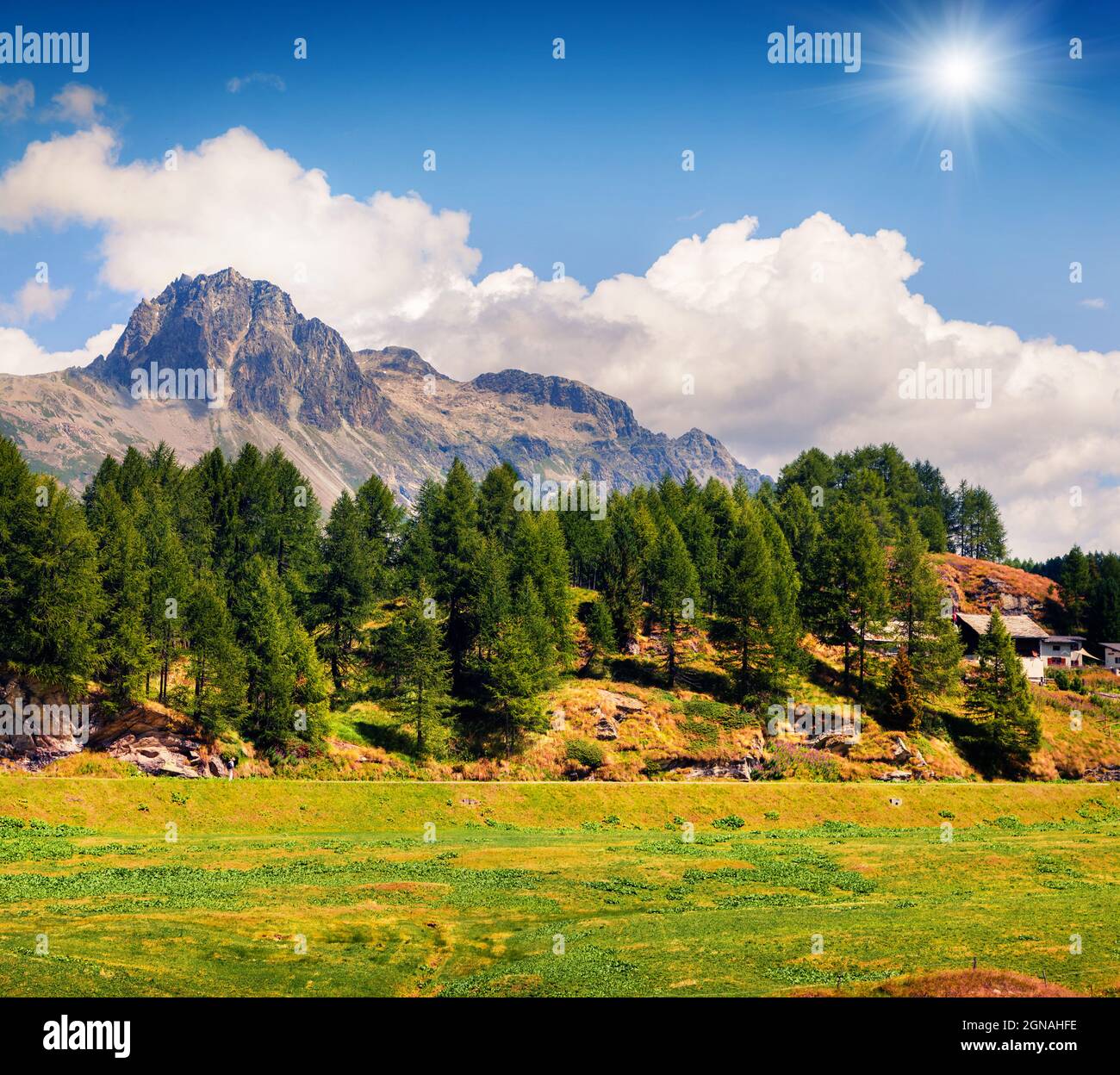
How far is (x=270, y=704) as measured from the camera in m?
65.9

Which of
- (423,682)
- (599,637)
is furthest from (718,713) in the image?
(423,682)

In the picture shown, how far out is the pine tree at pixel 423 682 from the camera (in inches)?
2763

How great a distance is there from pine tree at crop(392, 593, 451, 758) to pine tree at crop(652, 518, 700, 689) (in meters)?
23.7

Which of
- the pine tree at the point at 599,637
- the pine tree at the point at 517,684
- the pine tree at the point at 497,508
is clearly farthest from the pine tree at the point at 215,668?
the pine tree at the point at 497,508

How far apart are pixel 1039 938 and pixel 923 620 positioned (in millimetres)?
64887

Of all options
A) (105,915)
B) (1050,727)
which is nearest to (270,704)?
(105,915)

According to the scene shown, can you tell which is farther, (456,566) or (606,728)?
(456,566)

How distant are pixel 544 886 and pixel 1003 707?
55.3 m

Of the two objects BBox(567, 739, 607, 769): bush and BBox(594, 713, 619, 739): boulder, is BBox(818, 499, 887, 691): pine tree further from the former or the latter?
BBox(567, 739, 607, 769): bush

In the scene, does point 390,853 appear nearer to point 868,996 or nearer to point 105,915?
point 105,915

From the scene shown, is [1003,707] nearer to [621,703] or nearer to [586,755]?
[621,703]

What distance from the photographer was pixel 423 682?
71.3 metres

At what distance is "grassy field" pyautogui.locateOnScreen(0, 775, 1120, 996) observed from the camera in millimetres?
25016

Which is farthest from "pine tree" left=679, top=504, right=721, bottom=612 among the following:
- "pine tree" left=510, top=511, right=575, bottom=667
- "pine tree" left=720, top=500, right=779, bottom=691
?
"pine tree" left=510, top=511, right=575, bottom=667
